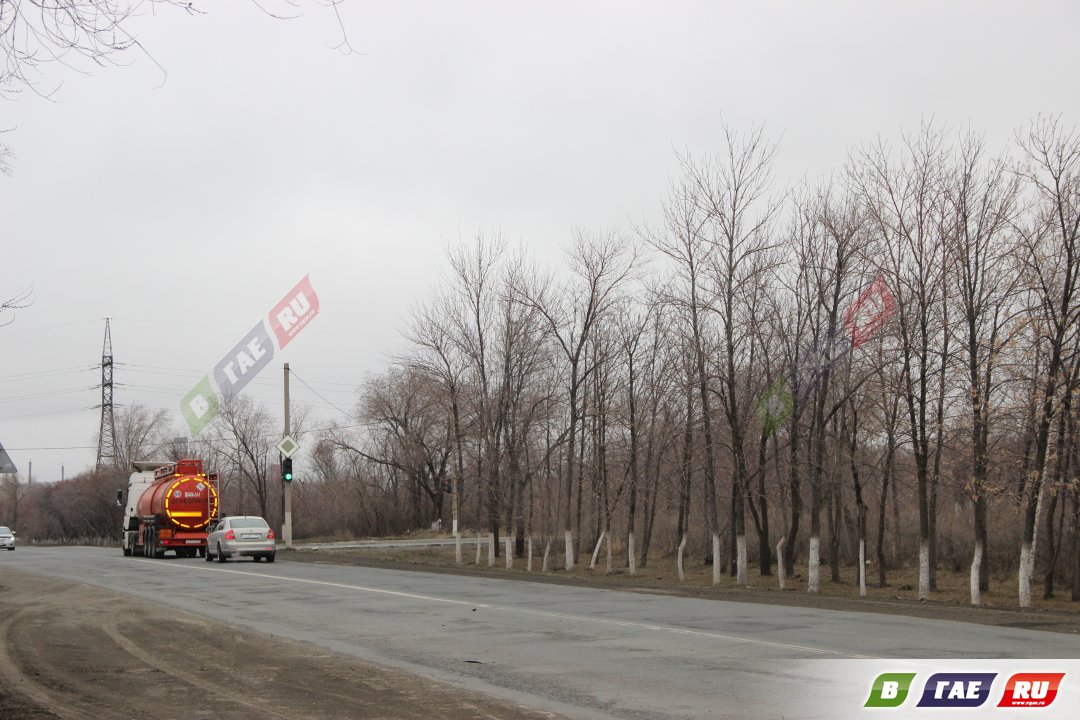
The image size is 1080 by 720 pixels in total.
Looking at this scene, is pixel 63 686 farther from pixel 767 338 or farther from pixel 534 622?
pixel 767 338

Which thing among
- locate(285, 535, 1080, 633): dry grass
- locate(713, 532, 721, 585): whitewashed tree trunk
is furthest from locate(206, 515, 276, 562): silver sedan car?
Result: locate(713, 532, 721, 585): whitewashed tree trunk

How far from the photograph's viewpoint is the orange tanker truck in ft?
136

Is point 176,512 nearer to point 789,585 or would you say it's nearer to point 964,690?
point 789,585

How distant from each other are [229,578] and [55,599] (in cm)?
686

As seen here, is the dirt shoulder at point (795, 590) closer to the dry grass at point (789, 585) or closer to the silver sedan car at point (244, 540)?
the dry grass at point (789, 585)

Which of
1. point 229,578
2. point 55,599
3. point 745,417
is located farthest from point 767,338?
point 55,599

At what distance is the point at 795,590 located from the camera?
31.8 metres

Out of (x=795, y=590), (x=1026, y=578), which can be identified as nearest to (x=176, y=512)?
(x=795, y=590)

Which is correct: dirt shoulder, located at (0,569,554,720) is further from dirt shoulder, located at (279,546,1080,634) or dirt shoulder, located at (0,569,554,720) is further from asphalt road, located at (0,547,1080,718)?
dirt shoulder, located at (279,546,1080,634)

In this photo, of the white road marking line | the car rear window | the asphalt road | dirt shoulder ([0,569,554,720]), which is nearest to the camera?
dirt shoulder ([0,569,554,720])

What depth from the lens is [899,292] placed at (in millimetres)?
29297

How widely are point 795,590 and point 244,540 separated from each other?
763 inches

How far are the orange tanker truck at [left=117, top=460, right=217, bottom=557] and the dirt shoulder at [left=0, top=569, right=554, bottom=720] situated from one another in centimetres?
2563

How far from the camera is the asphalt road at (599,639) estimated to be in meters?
10.2
